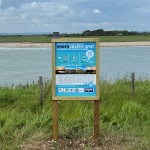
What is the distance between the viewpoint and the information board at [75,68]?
238 inches

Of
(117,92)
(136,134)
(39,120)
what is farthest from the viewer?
(117,92)

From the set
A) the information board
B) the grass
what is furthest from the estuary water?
the information board

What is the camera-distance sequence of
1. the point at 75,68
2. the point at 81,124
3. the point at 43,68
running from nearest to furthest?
the point at 75,68 < the point at 81,124 < the point at 43,68

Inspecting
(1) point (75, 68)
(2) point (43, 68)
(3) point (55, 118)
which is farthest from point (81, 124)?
(2) point (43, 68)

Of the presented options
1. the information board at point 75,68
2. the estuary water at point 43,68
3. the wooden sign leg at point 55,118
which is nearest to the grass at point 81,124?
the wooden sign leg at point 55,118

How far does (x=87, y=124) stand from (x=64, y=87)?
108 centimetres

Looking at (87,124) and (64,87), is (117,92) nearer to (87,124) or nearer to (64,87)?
(87,124)

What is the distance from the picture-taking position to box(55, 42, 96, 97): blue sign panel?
6.04 metres

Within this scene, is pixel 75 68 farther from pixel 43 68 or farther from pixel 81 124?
pixel 43 68

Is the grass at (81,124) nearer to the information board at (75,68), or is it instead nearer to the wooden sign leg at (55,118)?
the wooden sign leg at (55,118)

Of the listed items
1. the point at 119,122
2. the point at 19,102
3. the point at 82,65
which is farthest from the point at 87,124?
the point at 19,102

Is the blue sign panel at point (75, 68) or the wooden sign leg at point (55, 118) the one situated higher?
the blue sign panel at point (75, 68)

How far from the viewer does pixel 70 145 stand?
5.98 meters

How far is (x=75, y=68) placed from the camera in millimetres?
6035
